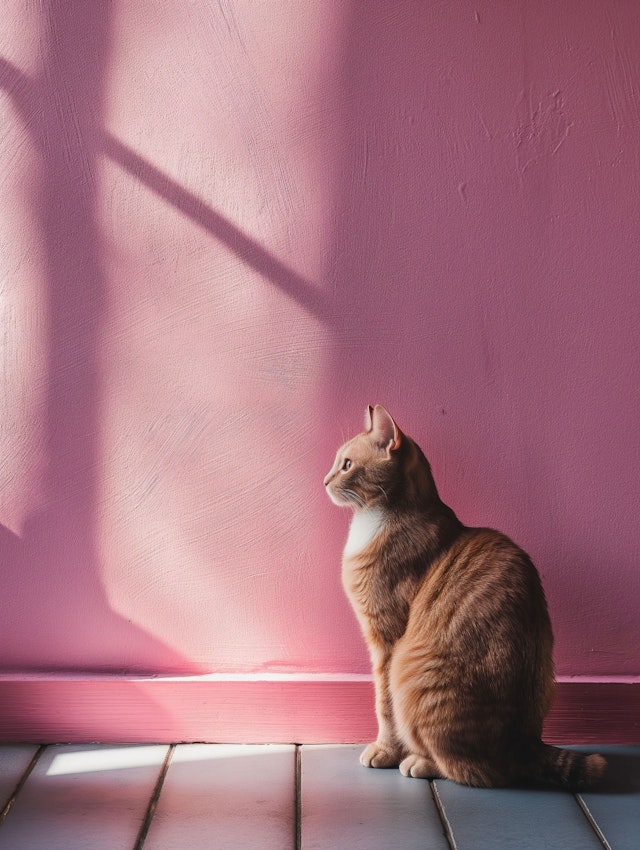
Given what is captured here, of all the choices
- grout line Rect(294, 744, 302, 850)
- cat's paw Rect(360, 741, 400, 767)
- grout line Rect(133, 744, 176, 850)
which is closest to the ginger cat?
cat's paw Rect(360, 741, 400, 767)

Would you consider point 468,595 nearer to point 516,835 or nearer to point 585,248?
point 516,835

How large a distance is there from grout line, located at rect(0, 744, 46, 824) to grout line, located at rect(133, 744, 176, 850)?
0.77 feet

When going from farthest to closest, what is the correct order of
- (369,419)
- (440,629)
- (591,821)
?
(369,419) → (440,629) → (591,821)

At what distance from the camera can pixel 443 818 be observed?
5.06ft

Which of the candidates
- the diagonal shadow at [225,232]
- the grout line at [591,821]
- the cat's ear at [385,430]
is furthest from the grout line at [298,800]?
the diagonal shadow at [225,232]

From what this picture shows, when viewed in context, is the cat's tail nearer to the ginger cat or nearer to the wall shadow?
the ginger cat

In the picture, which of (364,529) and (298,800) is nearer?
(298,800)

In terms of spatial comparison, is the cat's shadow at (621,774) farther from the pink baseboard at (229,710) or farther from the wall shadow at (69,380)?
the wall shadow at (69,380)

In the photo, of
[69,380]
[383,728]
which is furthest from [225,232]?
[383,728]

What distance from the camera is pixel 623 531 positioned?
1.87 metres

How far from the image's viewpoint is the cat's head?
1.69 meters

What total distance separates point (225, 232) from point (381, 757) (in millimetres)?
1059

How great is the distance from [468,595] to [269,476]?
0.48 m

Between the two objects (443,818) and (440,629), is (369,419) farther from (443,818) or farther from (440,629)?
(443,818)
